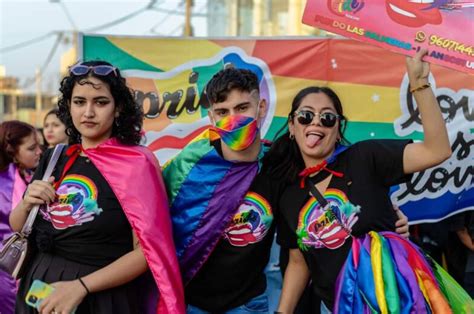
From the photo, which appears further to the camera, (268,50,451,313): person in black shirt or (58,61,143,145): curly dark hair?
(58,61,143,145): curly dark hair

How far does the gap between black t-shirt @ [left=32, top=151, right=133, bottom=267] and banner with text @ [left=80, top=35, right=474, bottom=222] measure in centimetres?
174

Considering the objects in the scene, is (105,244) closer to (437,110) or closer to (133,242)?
(133,242)

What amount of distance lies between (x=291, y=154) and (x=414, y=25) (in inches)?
30.1

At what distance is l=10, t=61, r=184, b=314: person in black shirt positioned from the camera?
7.56ft

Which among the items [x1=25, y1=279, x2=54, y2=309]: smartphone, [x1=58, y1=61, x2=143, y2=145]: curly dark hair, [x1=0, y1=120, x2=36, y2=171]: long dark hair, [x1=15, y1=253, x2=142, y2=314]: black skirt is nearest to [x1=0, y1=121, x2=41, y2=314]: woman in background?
[x1=0, y1=120, x2=36, y2=171]: long dark hair

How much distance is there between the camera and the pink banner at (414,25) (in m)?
2.26

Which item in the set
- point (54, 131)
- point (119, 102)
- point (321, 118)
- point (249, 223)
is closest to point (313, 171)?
point (321, 118)

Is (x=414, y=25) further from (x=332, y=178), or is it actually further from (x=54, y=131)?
(x=54, y=131)

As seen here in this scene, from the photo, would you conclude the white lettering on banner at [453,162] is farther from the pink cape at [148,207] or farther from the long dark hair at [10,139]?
the long dark hair at [10,139]

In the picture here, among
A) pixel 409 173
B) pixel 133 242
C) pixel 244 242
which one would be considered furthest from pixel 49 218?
pixel 409 173

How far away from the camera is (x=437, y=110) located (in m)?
2.26

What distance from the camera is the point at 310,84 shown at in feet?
13.3

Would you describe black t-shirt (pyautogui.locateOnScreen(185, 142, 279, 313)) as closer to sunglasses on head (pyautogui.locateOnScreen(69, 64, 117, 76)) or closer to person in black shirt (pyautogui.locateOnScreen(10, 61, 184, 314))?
person in black shirt (pyautogui.locateOnScreen(10, 61, 184, 314))

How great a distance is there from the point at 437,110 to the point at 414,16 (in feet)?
1.29
